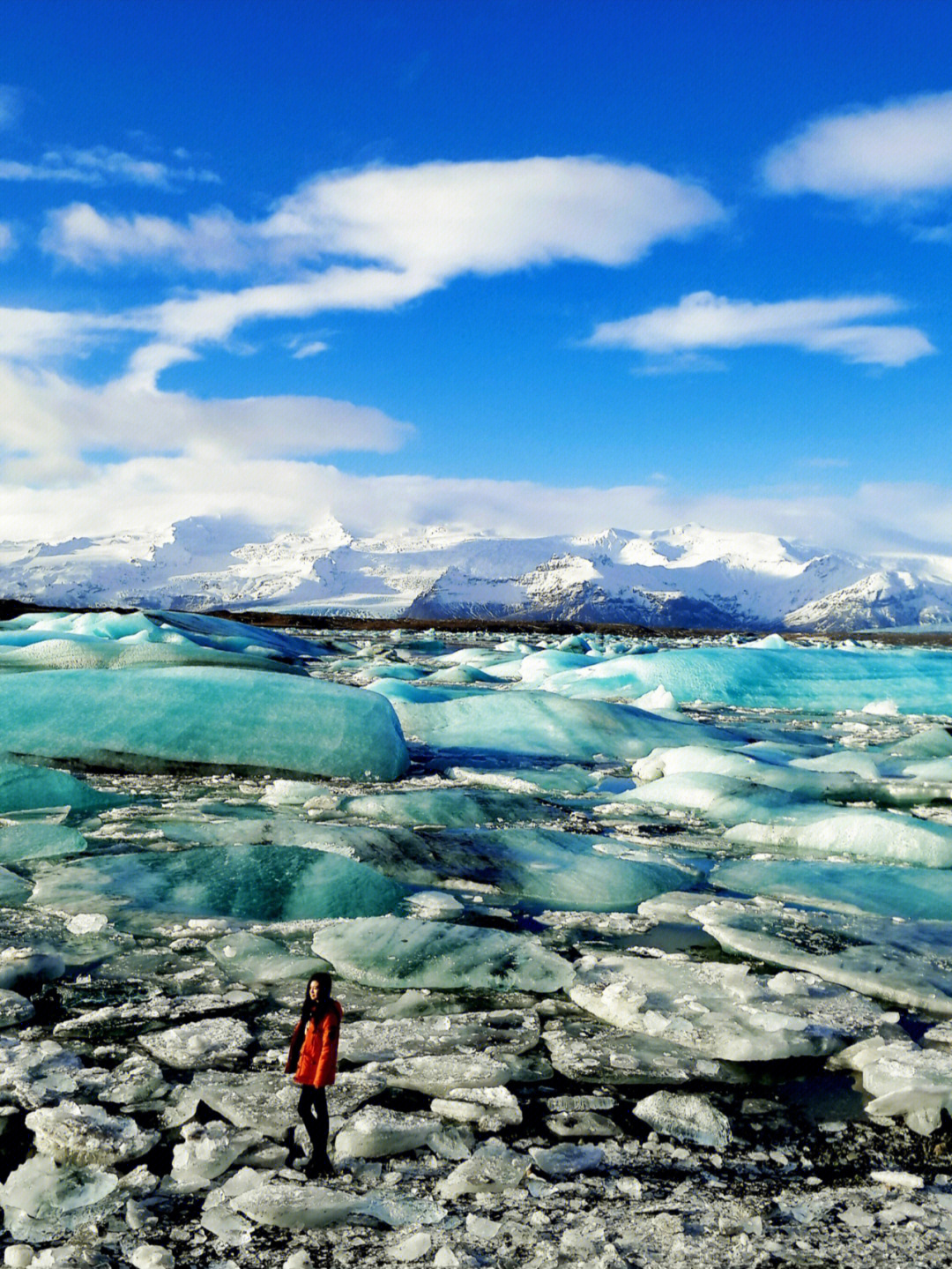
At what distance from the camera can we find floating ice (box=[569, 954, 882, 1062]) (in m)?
2.40

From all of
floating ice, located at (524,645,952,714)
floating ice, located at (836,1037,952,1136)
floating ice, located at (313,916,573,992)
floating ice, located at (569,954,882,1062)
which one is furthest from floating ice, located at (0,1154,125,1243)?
floating ice, located at (524,645,952,714)

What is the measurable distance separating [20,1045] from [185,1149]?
0.70 metres

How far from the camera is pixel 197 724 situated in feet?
20.7

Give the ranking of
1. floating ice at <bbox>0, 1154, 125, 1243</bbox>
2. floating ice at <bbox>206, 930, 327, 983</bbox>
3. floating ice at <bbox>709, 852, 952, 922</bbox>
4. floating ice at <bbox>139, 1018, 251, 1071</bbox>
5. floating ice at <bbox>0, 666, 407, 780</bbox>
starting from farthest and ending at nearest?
floating ice at <bbox>0, 666, 407, 780</bbox> → floating ice at <bbox>709, 852, 952, 922</bbox> → floating ice at <bbox>206, 930, 327, 983</bbox> → floating ice at <bbox>139, 1018, 251, 1071</bbox> → floating ice at <bbox>0, 1154, 125, 1243</bbox>

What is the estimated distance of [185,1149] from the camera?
6.10 ft

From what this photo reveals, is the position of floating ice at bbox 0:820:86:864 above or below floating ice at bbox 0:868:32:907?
above

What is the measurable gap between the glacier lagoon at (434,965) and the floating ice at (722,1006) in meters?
0.01

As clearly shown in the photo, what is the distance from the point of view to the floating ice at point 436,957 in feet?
9.04

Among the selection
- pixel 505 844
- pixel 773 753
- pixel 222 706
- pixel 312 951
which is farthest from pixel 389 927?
pixel 773 753

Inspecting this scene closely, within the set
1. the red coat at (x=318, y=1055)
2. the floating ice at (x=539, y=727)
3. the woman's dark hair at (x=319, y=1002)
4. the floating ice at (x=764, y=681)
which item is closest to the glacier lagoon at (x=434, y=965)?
the red coat at (x=318, y=1055)

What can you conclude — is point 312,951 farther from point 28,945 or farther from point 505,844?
point 505,844

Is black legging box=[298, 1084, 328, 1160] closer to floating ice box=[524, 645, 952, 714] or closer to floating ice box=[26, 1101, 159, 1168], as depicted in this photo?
floating ice box=[26, 1101, 159, 1168]

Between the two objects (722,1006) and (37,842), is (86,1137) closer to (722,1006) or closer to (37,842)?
(722,1006)

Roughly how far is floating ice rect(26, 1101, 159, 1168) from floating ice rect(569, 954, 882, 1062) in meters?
1.29
